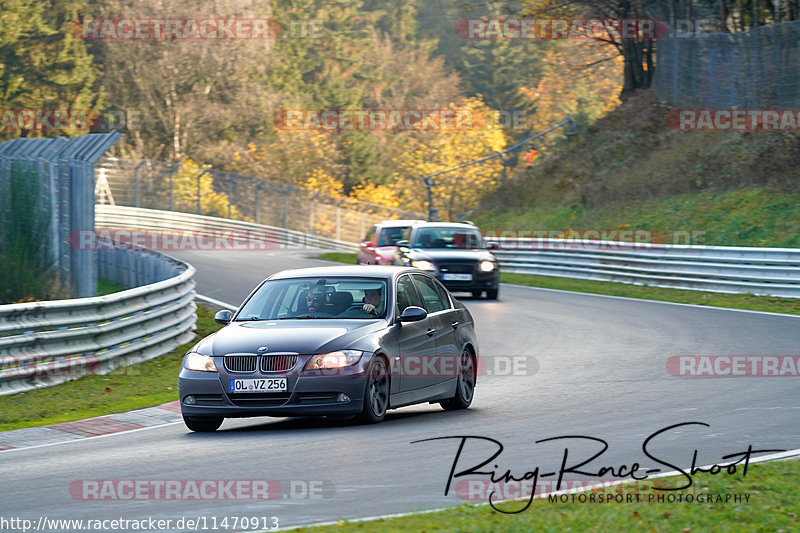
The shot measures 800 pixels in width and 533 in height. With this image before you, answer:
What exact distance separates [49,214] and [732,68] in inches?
980

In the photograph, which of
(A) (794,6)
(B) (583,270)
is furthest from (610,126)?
(B) (583,270)

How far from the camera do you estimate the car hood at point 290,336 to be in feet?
33.6

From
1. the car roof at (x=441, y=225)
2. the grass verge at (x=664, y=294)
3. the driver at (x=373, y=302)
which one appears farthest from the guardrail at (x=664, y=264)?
the driver at (x=373, y=302)

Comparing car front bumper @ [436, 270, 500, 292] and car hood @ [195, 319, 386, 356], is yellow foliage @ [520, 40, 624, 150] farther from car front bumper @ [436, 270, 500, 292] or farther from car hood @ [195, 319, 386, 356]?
car hood @ [195, 319, 386, 356]

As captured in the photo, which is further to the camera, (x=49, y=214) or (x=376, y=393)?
(x=49, y=214)

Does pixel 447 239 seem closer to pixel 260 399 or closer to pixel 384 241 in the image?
pixel 384 241

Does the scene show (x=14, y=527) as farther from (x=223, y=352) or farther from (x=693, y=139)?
(x=693, y=139)

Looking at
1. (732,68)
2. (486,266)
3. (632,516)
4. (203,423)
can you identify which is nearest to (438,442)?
(203,423)

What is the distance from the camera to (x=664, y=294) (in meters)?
27.4

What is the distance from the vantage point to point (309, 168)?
257 feet

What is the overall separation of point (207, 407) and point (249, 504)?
3211 millimetres

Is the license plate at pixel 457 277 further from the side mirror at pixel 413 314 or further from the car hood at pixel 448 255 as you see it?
the side mirror at pixel 413 314

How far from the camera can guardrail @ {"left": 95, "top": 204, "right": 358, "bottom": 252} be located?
53.6 meters

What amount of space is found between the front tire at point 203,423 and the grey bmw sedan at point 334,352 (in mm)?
13
